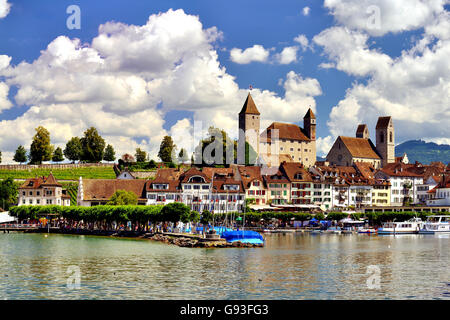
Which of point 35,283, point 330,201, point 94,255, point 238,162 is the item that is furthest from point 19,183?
point 35,283

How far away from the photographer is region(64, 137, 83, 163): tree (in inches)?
7219

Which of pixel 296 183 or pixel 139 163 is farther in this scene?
pixel 139 163

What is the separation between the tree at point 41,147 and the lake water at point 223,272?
9131 cm

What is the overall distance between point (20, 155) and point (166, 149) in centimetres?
4112

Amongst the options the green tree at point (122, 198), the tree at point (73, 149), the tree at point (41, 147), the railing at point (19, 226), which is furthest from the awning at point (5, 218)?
the tree at point (73, 149)

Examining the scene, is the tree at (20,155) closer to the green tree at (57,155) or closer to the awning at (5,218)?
the green tree at (57,155)

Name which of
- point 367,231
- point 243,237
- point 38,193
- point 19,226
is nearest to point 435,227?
point 367,231

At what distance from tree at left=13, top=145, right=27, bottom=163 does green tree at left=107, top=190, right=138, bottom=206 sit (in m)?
65.2

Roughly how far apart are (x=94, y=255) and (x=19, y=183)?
90313 millimetres

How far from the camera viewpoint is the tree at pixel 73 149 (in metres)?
183

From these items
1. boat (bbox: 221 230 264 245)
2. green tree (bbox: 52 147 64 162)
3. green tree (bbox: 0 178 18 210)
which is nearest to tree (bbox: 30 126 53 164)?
green tree (bbox: 52 147 64 162)

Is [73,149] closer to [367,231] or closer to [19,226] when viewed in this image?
[19,226]

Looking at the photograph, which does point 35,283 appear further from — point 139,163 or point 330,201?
point 139,163

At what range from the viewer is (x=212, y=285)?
46562 millimetres
